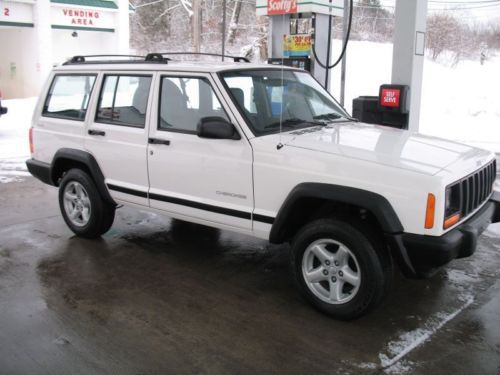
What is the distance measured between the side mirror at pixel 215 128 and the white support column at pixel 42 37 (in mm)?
20275

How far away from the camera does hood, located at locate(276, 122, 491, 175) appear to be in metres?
3.80

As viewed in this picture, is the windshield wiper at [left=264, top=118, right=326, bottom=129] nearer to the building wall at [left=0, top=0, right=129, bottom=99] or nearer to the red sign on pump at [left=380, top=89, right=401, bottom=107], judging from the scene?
the red sign on pump at [left=380, top=89, right=401, bottom=107]

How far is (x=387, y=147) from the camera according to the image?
4148mm

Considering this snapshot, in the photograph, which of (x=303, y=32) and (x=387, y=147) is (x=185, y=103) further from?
(x=303, y=32)

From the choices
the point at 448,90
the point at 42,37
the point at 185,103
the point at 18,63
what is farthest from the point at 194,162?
the point at 448,90

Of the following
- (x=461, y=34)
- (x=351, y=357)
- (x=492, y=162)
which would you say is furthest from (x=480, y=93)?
(x=351, y=357)

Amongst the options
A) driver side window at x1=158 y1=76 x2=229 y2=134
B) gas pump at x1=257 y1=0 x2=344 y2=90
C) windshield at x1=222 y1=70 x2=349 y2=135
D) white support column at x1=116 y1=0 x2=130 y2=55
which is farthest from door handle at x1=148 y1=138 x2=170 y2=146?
white support column at x1=116 y1=0 x2=130 y2=55

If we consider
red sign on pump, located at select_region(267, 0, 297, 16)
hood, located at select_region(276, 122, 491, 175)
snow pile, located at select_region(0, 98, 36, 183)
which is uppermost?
red sign on pump, located at select_region(267, 0, 297, 16)

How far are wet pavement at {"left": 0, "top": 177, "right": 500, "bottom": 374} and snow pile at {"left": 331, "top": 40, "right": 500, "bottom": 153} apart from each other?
8390 mm

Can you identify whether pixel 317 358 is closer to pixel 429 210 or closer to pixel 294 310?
pixel 294 310

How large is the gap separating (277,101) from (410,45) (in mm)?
3981

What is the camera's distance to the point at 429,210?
3.49 meters

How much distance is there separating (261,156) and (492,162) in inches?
79.9

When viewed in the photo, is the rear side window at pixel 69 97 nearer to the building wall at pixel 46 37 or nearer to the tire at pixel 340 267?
the tire at pixel 340 267
